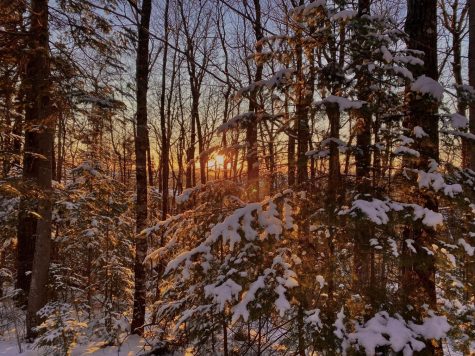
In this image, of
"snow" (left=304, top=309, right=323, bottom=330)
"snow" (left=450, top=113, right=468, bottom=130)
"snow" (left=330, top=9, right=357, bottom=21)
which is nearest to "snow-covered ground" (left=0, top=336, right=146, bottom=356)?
"snow" (left=304, top=309, right=323, bottom=330)

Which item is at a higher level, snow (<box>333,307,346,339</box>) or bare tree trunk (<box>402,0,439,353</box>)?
bare tree trunk (<box>402,0,439,353</box>)

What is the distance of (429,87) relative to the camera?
3.79 metres

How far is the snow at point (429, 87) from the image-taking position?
3.77 meters

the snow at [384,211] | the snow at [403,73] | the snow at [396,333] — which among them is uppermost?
the snow at [403,73]

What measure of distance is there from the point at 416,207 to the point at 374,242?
20.4 inches

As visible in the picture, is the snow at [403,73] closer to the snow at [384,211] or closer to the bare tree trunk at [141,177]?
the snow at [384,211]

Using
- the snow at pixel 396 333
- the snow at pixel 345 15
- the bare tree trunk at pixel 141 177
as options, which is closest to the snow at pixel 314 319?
the snow at pixel 396 333

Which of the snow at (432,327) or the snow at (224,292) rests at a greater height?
the snow at (224,292)

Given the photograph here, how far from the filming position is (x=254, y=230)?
3.86m

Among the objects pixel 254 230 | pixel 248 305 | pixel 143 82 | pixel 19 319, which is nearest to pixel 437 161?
pixel 254 230

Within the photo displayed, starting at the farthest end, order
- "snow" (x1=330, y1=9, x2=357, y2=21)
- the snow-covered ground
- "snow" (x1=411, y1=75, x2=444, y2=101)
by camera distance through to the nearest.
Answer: the snow-covered ground < "snow" (x1=411, y1=75, x2=444, y2=101) < "snow" (x1=330, y1=9, x2=357, y2=21)

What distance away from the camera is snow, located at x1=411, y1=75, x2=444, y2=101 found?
377 cm

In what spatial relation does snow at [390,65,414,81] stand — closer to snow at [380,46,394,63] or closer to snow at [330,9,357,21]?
snow at [380,46,394,63]

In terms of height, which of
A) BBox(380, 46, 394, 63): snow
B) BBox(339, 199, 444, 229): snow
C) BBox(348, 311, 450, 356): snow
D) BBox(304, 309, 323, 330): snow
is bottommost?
BBox(348, 311, 450, 356): snow
